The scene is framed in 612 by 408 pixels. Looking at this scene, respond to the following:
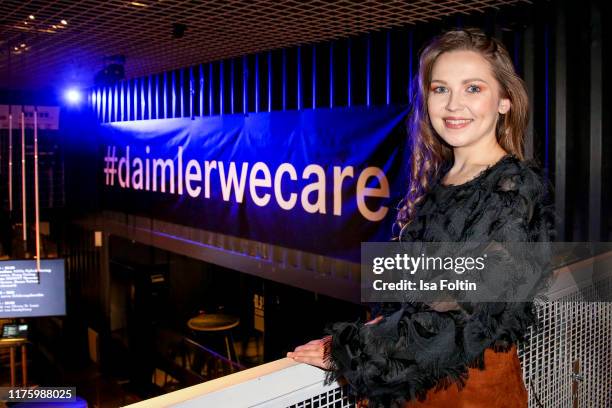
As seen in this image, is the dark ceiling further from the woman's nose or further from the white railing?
the woman's nose

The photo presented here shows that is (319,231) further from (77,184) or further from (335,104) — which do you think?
(77,184)

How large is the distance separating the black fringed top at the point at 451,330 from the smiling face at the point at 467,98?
188 mm

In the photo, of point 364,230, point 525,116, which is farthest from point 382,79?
point 525,116

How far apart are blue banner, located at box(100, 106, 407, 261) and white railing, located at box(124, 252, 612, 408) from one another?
1677 millimetres

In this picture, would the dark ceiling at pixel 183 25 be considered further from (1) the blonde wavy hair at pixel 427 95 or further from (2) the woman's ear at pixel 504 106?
(2) the woman's ear at pixel 504 106

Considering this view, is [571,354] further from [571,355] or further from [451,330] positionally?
[451,330]

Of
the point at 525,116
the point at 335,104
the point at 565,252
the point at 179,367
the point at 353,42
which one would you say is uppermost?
the point at 353,42

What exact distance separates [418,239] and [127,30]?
3435mm

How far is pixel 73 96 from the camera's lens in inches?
313

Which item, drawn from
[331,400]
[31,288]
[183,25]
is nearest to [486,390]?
[331,400]

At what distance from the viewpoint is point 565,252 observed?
129 inches

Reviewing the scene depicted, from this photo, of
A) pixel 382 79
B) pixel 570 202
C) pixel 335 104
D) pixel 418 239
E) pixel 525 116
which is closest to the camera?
pixel 418 239

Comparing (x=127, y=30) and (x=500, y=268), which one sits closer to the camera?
(x=500, y=268)

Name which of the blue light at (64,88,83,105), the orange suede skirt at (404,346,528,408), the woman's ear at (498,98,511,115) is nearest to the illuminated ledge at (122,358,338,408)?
the orange suede skirt at (404,346,528,408)
